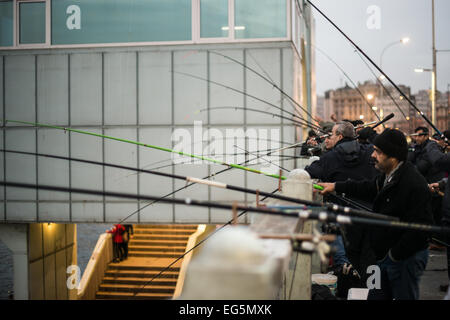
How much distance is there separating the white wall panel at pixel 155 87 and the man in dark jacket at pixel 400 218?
8407mm

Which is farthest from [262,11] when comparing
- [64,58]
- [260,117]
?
[64,58]

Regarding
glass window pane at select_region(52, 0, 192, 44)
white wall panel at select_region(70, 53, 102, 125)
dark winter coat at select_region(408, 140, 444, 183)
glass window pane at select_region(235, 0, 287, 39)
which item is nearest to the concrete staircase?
white wall panel at select_region(70, 53, 102, 125)

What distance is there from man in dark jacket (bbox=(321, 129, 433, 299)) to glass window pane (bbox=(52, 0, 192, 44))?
28.2ft

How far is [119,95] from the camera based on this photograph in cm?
1152

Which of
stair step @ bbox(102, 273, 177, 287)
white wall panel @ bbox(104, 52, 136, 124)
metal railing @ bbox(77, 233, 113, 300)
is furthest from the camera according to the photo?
stair step @ bbox(102, 273, 177, 287)

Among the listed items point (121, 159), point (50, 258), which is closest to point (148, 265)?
point (50, 258)

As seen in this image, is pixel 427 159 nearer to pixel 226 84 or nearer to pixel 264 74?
pixel 264 74

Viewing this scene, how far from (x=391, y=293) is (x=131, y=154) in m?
8.92

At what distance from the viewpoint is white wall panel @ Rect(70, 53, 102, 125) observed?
11.5 m

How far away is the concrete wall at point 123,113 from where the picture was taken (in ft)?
36.4

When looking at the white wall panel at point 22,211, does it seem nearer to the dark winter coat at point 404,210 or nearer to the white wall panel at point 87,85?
the white wall panel at point 87,85

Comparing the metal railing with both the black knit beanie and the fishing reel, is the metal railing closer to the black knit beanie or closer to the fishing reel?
the black knit beanie

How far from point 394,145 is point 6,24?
1155 centimetres
